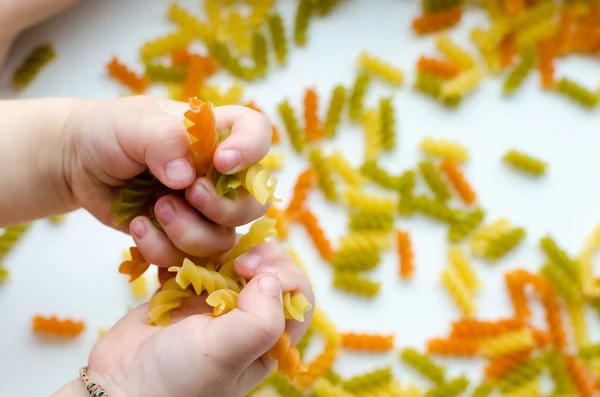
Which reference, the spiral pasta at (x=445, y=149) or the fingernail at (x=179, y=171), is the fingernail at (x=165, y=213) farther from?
the spiral pasta at (x=445, y=149)

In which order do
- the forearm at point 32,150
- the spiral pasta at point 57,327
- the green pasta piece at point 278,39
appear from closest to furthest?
the forearm at point 32,150, the spiral pasta at point 57,327, the green pasta piece at point 278,39

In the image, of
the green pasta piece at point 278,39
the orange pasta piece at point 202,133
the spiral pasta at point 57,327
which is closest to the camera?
the orange pasta piece at point 202,133

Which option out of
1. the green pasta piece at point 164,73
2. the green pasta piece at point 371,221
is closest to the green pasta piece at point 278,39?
the green pasta piece at point 164,73

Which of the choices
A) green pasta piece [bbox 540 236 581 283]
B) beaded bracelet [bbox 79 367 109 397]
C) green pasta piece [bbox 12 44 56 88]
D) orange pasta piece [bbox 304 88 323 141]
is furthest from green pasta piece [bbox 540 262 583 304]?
green pasta piece [bbox 12 44 56 88]

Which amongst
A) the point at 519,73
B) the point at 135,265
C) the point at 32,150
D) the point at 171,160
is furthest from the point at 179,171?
the point at 519,73

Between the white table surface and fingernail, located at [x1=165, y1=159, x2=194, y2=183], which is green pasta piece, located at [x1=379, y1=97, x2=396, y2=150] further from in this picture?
fingernail, located at [x1=165, y1=159, x2=194, y2=183]

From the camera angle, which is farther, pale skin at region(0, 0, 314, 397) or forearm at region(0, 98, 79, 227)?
forearm at region(0, 98, 79, 227)
